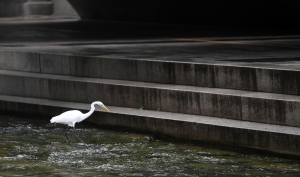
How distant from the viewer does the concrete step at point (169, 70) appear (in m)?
11.9

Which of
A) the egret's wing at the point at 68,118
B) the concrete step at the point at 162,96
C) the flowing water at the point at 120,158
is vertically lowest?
the flowing water at the point at 120,158

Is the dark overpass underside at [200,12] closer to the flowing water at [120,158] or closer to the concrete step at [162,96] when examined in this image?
the concrete step at [162,96]

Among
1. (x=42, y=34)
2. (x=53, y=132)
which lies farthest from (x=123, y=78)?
(x=42, y=34)

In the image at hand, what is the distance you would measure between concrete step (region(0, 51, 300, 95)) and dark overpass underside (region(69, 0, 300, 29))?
7.59 meters

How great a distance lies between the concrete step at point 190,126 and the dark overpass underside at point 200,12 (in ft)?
28.3

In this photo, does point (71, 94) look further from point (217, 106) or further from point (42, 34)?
point (42, 34)

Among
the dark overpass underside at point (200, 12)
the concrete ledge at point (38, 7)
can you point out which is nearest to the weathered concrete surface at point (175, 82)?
the dark overpass underside at point (200, 12)

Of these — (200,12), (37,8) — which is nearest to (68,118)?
(200,12)

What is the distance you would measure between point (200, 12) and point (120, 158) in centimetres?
1405

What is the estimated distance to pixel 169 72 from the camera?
1346 cm

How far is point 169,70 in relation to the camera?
13469mm

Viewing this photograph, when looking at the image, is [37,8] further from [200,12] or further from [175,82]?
[175,82]

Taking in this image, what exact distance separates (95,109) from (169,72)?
1.45 metres

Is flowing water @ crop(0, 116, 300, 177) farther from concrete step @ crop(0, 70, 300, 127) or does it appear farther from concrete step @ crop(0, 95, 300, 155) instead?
concrete step @ crop(0, 70, 300, 127)
